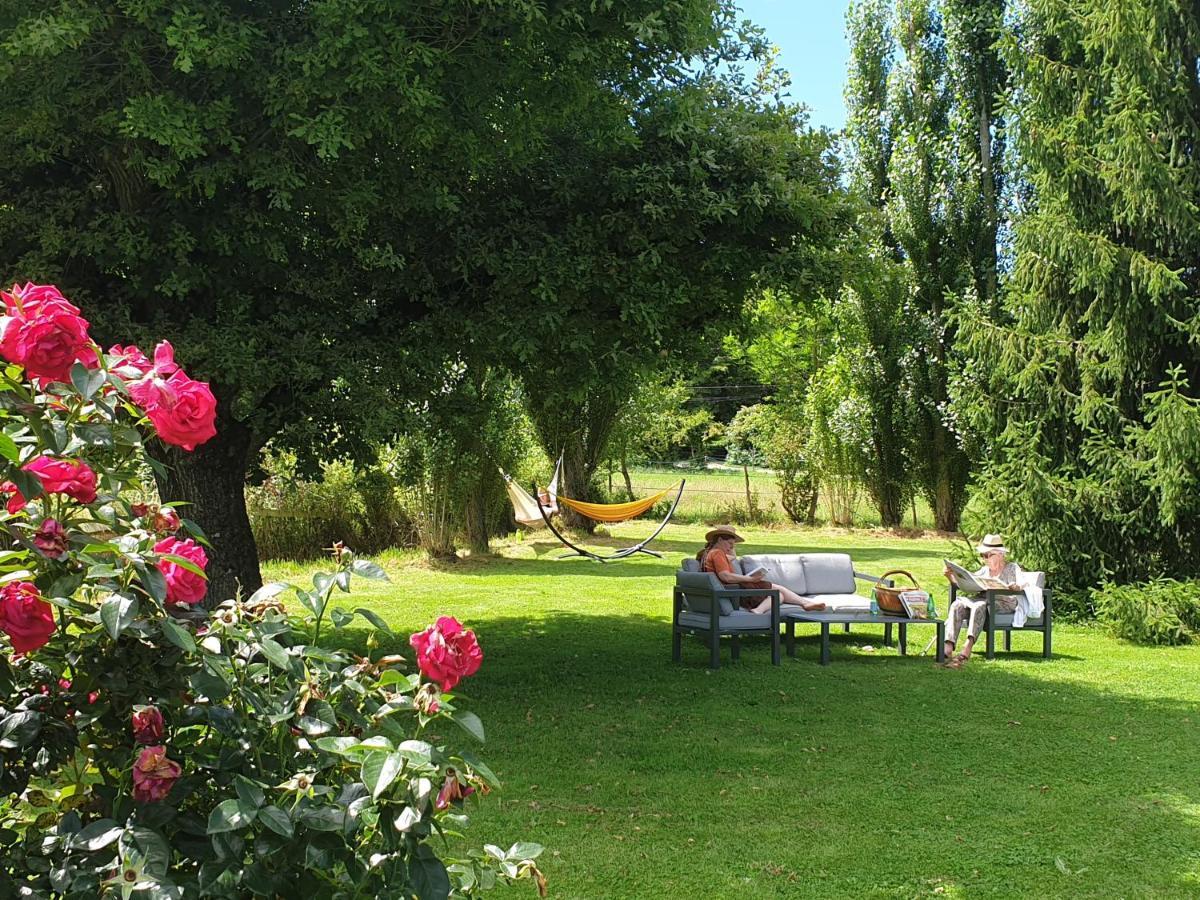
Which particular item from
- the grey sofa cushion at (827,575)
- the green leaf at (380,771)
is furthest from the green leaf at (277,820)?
the grey sofa cushion at (827,575)

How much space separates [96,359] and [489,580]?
12.2 m

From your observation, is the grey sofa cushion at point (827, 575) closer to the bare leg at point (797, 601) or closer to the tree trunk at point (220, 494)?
the bare leg at point (797, 601)

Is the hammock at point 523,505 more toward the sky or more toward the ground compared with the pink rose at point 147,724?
more toward the sky

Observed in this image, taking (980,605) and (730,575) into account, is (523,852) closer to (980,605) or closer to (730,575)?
(730,575)

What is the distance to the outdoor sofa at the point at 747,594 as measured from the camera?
811cm

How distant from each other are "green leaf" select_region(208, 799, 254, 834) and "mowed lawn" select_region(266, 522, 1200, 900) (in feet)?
3.67

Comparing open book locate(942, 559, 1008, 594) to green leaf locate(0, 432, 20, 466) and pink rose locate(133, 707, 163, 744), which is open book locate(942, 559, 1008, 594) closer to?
pink rose locate(133, 707, 163, 744)

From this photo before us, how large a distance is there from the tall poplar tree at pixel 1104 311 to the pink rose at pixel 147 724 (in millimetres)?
9735

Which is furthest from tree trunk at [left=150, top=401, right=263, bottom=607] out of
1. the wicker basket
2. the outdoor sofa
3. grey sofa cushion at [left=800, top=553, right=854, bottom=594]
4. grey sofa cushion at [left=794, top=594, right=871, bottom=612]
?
the wicker basket

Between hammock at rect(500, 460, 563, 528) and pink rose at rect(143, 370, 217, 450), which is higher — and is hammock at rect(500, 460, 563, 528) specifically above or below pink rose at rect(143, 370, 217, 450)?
below

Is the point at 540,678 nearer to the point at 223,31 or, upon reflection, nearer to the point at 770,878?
the point at 770,878

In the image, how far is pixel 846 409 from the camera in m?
21.4

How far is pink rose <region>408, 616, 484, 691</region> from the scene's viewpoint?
1.97m

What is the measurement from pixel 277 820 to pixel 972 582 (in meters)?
7.65
